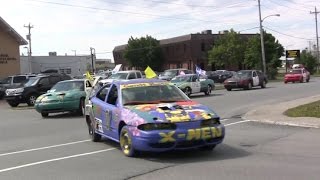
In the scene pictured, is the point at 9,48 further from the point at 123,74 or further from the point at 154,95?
the point at 154,95

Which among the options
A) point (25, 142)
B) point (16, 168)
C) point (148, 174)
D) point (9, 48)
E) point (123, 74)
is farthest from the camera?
point (9, 48)

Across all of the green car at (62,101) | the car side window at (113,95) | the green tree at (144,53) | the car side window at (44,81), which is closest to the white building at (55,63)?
the green tree at (144,53)

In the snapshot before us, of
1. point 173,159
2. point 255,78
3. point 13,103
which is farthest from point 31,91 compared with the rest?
point 173,159

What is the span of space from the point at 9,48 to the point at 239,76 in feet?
80.6

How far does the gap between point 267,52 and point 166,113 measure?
69.1m

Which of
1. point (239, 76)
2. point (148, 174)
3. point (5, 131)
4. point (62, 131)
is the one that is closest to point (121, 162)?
point (148, 174)

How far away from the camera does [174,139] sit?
9773 millimetres

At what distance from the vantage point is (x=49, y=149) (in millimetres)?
12336

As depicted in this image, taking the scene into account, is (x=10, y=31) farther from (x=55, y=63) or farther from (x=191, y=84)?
(x=55, y=63)

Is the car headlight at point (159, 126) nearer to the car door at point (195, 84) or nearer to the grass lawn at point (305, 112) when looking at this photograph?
the grass lawn at point (305, 112)

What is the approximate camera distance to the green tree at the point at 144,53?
9988 centimetres

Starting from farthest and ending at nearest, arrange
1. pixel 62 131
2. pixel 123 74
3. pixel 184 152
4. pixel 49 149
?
pixel 123 74 < pixel 62 131 < pixel 49 149 < pixel 184 152

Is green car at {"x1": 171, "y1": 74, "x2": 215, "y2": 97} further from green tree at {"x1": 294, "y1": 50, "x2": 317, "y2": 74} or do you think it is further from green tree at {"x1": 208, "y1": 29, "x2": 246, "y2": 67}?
green tree at {"x1": 294, "y1": 50, "x2": 317, "y2": 74}

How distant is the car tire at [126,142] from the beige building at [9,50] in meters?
44.5
